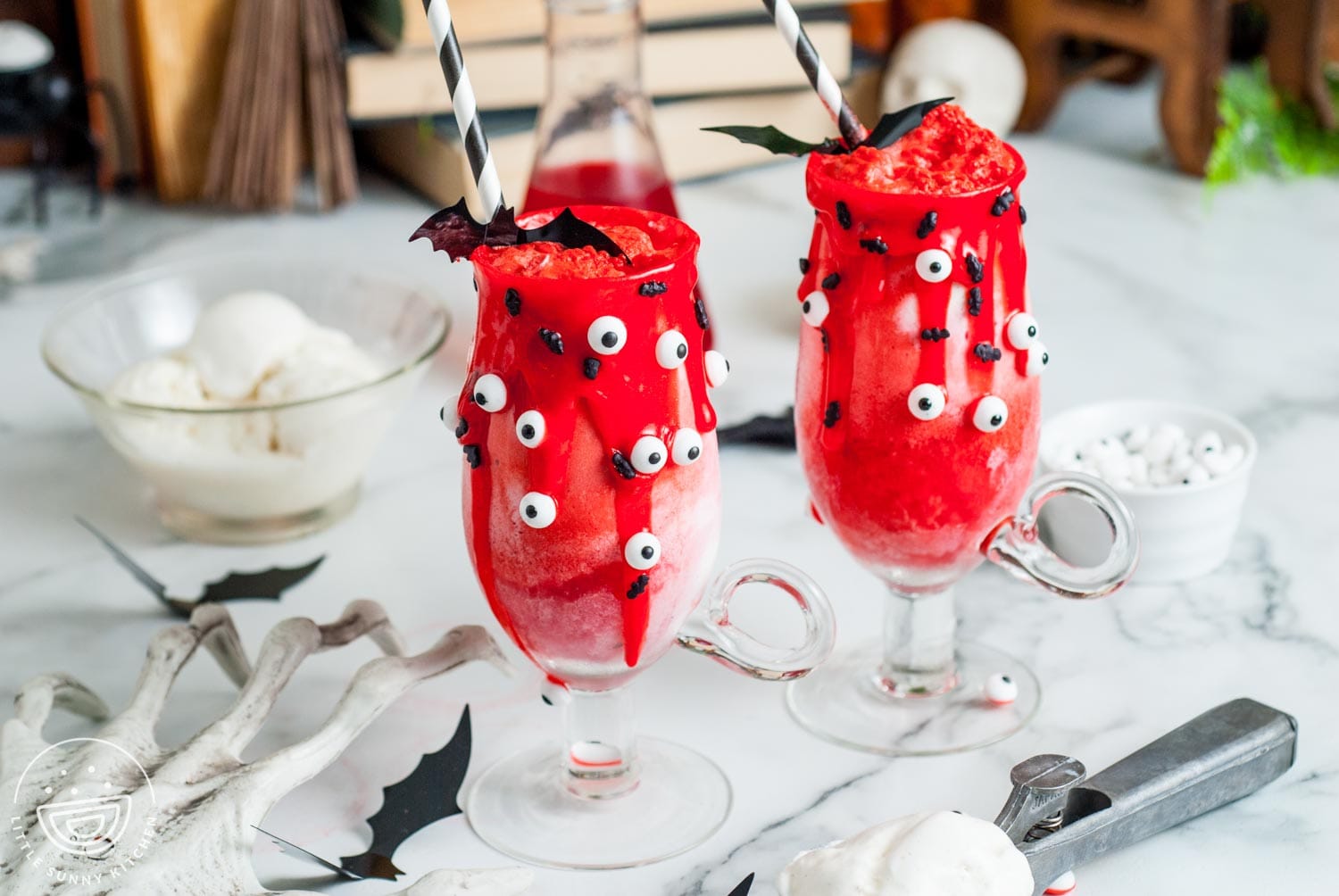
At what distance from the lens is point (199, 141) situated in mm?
1312

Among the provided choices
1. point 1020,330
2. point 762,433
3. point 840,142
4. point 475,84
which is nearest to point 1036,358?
point 1020,330

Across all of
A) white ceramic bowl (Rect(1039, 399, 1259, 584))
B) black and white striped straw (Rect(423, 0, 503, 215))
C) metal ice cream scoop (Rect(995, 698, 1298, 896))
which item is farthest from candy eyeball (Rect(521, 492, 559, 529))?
white ceramic bowl (Rect(1039, 399, 1259, 584))

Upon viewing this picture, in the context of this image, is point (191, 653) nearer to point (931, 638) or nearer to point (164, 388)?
point (164, 388)

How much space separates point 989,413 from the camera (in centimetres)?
60

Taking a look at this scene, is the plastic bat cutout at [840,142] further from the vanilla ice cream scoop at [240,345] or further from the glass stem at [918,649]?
the vanilla ice cream scoop at [240,345]

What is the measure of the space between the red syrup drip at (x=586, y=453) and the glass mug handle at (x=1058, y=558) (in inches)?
5.9

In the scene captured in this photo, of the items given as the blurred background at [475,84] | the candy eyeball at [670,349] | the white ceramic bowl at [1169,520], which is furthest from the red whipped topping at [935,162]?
the blurred background at [475,84]

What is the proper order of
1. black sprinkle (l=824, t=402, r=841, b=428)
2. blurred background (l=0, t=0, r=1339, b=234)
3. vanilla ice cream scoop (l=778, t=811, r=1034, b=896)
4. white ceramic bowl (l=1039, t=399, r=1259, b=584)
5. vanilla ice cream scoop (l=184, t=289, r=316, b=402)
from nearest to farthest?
vanilla ice cream scoop (l=778, t=811, r=1034, b=896)
black sprinkle (l=824, t=402, r=841, b=428)
white ceramic bowl (l=1039, t=399, r=1259, b=584)
vanilla ice cream scoop (l=184, t=289, r=316, b=402)
blurred background (l=0, t=0, r=1339, b=234)

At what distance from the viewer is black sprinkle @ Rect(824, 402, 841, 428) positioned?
24.2 inches

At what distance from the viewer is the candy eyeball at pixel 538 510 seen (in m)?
0.53

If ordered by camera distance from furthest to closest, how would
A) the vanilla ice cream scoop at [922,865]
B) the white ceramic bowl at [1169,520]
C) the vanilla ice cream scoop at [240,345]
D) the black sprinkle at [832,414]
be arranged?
the vanilla ice cream scoop at [240,345] → the white ceramic bowl at [1169,520] → the black sprinkle at [832,414] → the vanilla ice cream scoop at [922,865]

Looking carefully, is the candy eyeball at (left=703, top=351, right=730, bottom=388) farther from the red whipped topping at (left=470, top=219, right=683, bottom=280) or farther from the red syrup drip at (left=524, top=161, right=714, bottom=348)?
the red syrup drip at (left=524, top=161, right=714, bottom=348)

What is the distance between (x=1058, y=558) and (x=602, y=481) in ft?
0.71

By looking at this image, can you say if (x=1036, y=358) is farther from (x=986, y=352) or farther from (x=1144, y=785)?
(x=1144, y=785)
